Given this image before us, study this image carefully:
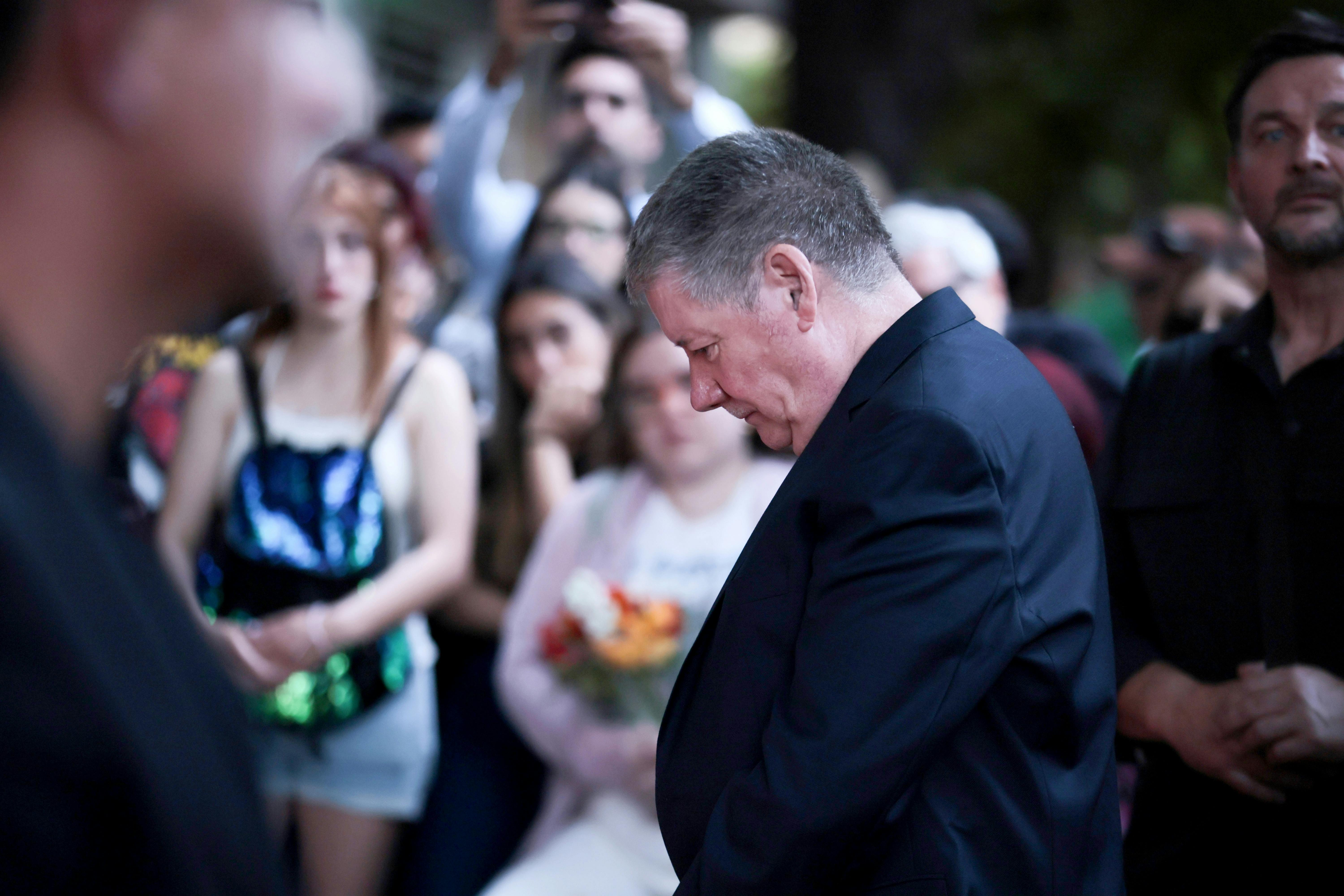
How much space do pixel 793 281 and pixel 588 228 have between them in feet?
8.64

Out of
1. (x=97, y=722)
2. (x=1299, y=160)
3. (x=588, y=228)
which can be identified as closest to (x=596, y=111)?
(x=588, y=228)

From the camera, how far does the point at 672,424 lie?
3.46 m

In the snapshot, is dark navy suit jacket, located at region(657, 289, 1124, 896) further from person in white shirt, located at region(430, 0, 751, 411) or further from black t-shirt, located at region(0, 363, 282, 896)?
person in white shirt, located at region(430, 0, 751, 411)

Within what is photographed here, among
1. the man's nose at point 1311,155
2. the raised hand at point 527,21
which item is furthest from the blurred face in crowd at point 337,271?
the man's nose at point 1311,155

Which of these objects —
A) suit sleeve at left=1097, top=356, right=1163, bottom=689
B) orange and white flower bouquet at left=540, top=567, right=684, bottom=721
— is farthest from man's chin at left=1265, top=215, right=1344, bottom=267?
orange and white flower bouquet at left=540, top=567, right=684, bottom=721

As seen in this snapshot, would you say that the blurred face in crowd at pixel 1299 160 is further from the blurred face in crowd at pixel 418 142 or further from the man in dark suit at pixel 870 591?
the blurred face in crowd at pixel 418 142

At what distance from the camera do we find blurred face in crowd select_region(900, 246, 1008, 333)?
3.86 metres

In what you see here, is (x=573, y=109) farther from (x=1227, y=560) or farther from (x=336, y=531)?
(x=1227, y=560)

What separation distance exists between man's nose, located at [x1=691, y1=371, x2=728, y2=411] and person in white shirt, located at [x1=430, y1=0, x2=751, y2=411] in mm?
2385

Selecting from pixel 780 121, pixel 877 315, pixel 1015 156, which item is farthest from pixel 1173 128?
pixel 877 315

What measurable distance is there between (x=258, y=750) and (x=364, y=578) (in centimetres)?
259

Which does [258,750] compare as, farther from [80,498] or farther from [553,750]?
[553,750]

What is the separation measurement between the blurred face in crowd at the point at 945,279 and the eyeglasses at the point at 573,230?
1.05 metres

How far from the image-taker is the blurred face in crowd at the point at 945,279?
3857 millimetres
